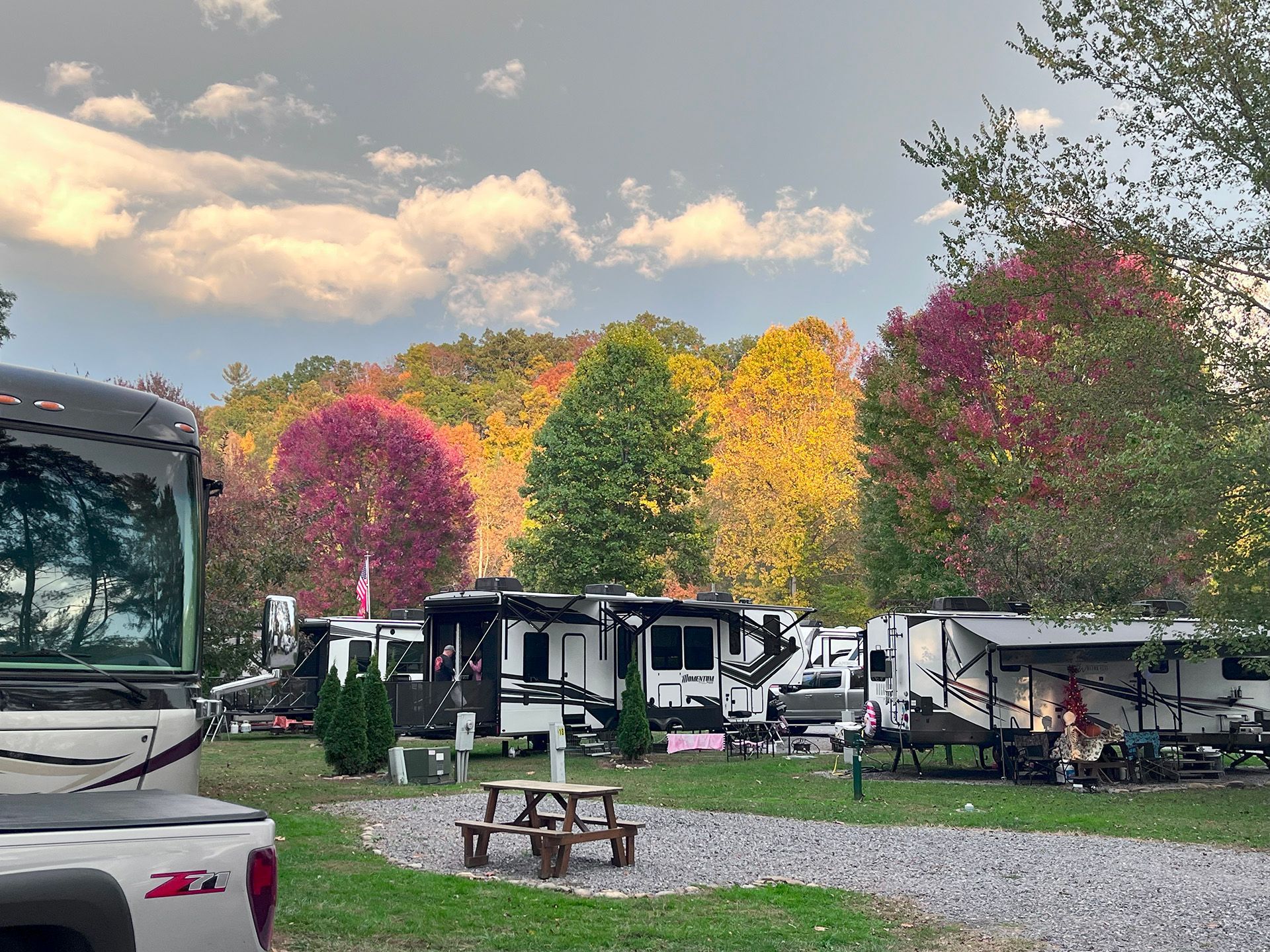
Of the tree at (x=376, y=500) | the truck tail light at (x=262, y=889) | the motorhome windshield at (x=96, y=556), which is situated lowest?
the truck tail light at (x=262, y=889)

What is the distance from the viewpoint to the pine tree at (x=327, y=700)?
63.7 ft

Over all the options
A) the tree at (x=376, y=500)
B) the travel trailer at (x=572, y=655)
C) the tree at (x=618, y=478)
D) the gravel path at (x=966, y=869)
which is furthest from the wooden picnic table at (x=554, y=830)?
the tree at (x=376, y=500)

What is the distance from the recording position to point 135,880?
339cm

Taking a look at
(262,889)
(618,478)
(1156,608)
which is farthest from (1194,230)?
(618,478)

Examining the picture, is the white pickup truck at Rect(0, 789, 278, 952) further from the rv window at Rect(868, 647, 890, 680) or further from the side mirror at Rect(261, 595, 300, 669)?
the rv window at Rect(868, 647, 890, 680)

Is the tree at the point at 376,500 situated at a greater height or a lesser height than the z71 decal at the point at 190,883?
greater

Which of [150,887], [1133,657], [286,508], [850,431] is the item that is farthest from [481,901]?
[850,431]

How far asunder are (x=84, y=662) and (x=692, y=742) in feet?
58.5

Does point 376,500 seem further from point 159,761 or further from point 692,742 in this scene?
point 159,761

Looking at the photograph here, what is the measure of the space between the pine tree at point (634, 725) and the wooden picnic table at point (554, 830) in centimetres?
947

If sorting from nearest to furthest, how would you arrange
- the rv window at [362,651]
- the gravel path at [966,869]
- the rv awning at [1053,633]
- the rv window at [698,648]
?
the gravel path at [966,869], the rv awning at [1053,633], the rv window at [698,648], the rv window at [362,651]

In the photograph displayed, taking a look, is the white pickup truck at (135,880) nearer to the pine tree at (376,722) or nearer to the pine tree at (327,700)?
the pine tree at (376,722)

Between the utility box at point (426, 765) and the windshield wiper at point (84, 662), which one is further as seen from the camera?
the utility box at point (426, 765)

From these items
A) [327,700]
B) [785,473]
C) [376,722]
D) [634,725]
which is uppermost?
[785,473]
